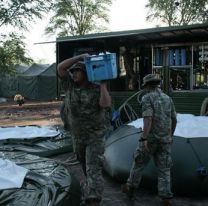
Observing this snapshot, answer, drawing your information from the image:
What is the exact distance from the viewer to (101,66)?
4090 mm

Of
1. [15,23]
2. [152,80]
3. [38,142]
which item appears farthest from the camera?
[15,23]

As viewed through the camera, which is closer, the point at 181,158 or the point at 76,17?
the point at 181,158

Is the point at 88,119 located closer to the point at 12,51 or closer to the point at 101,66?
the point at 101,66

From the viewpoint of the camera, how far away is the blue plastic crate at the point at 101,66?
13.4 ft

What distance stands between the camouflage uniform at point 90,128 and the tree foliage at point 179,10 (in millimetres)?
21511

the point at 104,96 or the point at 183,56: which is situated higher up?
the point at 183,56

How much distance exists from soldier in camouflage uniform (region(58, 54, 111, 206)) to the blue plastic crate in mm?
159

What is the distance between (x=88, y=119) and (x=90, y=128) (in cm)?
10

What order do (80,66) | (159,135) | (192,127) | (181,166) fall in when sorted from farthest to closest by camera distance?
(192,127) < (181,166) < (159,135) < (80,66)

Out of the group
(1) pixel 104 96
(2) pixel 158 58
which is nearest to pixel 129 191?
(1) pixel 104 96

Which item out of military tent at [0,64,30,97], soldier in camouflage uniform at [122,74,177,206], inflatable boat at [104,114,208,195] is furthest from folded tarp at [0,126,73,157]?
military tent at [0,64,30,97]

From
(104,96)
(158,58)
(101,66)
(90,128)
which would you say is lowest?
(90,128)

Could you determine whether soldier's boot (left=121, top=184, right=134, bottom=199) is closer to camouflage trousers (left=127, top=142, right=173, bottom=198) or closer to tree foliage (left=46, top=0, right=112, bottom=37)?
camouflage trousers (left=127, top=142, right=173, bottom=198)

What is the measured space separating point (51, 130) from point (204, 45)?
4098 millimetres
